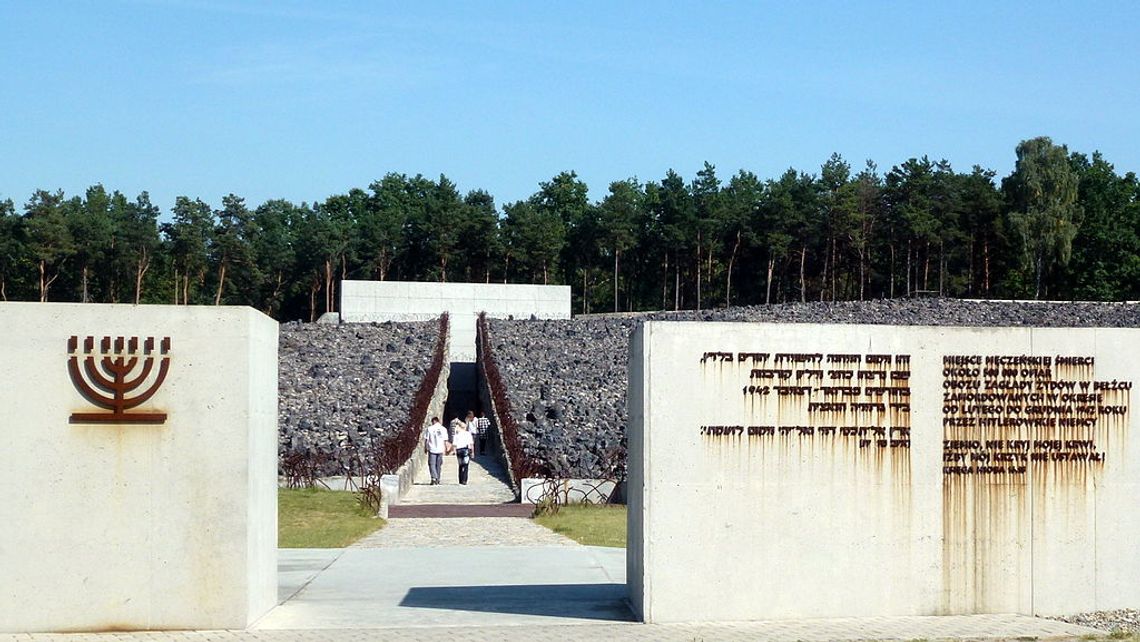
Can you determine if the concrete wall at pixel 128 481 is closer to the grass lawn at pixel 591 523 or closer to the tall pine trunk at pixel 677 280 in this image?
the grass lawn at pixel 591 523

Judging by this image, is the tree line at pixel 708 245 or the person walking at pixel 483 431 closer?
the person walking at pixel 483 431

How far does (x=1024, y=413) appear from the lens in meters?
13.0

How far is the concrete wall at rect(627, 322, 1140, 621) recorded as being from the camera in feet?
40.7

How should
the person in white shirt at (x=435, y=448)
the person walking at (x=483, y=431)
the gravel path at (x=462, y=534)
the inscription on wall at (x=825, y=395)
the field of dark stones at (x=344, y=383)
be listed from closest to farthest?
the inscription on wall at (x=825, y=395), the gravel path at (x=462, y=534), the person in white shirt at (x=435, y=448), the field of dark stones at (x=344, y=383), the person walking at (x=483, y=431)

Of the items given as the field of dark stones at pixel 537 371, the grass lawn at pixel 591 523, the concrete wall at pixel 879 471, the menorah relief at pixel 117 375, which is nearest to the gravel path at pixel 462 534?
the grass lawn at pixel 591 523

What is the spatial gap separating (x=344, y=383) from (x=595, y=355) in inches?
384

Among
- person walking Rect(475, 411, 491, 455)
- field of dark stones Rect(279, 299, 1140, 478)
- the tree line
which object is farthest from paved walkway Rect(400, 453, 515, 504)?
the tree line

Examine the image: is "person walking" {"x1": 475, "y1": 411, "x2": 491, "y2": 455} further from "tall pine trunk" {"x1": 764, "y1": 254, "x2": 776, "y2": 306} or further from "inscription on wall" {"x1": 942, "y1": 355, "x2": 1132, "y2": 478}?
"tall pine trunk" {"x1": 764, "y1": 254, "x2": 776, "y2": 306}

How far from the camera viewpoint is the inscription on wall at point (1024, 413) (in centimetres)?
1288

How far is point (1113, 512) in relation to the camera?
511 inches

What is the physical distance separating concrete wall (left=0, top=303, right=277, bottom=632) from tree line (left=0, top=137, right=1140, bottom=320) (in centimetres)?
6274

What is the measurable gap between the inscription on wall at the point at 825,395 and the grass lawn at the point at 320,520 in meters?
8.44

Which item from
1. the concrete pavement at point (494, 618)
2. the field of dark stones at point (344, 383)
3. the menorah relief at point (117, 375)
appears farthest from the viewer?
the field of dark stones at point (344, 383)

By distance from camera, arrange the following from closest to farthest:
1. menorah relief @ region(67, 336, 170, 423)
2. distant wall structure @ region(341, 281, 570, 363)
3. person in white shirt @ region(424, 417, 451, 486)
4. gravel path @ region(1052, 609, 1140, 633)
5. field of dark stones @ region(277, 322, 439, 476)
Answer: menorah relief @ region(67, 336, 170, 423) < gravel path @ region(1052, 609, 1140, 633) < person in white shirt @ region(424, 417, 451, 486) < field of dark stones @ region(277, 322, 439, 476) < distant wall structure @ region(341, 281, 570, 363)
